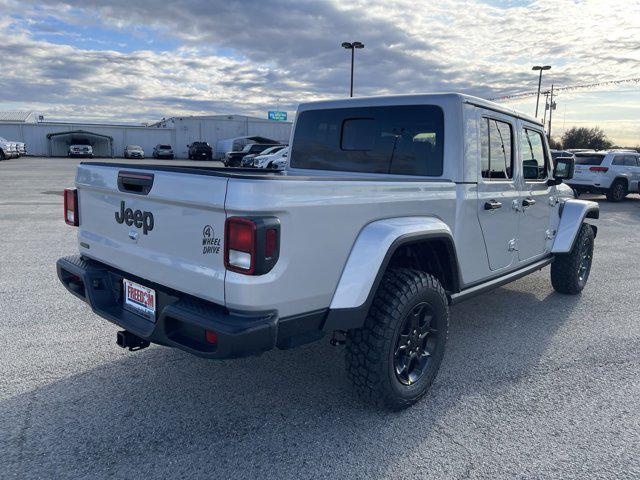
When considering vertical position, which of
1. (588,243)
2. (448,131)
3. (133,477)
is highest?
(448,131)

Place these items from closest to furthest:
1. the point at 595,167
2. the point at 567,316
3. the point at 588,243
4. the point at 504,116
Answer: the point at 504,116 → the point at 567,316 → the point at 588,243 → the point at 595,167

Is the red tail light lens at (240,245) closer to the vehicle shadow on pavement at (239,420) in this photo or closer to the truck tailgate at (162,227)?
the truck tailgate at (162,227)

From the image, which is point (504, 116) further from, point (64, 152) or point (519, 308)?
point (64, 152)

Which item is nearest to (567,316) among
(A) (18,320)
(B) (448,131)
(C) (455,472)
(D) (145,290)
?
(B) (448,131)

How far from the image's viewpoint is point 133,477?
2469 mm

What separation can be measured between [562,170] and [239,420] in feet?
12.8

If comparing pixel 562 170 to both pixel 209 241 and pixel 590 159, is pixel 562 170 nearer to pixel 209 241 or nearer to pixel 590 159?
pixel 209 241

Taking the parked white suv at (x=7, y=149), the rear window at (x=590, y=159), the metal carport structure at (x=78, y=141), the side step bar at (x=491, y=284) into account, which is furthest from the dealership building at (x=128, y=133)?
the side step bar at (x=491, y=284)

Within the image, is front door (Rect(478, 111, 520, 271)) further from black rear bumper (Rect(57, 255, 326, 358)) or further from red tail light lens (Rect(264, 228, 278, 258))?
red tail light lens (Rect(264, 228, 278, 258))

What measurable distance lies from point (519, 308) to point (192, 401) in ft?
11.8

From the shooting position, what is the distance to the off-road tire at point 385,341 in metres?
2.90

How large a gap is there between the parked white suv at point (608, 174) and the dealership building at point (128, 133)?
43.1 meters

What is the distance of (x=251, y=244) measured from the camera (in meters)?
2.30

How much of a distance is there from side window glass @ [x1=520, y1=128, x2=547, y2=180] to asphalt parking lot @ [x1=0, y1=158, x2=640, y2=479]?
1.42 metres
